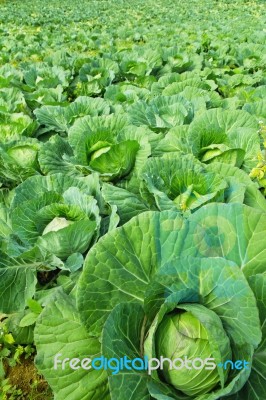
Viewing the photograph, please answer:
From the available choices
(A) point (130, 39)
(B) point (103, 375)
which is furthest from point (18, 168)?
(A) point (130, 39)

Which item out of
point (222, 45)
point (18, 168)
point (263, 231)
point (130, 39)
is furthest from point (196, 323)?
point (130, 39)

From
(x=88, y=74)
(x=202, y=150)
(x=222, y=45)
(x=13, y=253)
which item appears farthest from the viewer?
(x=222, y=45)

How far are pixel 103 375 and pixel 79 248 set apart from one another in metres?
0.81

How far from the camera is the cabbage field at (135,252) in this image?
1.53 meters

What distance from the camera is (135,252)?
1.73 meters

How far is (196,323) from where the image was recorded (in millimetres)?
1547

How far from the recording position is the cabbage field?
5.00 feet

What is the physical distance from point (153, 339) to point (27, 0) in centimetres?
3183

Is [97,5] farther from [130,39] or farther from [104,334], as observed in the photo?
[104,334]

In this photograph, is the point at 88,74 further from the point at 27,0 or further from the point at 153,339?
the point at 27,0

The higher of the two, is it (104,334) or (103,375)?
(104,334)

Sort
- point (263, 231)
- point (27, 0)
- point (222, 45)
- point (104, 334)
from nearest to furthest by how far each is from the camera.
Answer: point (104, 334)
point (263, 231)
point (222, 45)
point (27, 0)

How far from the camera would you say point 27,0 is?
1120 inches

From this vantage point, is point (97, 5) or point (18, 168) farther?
point (97, 5)
